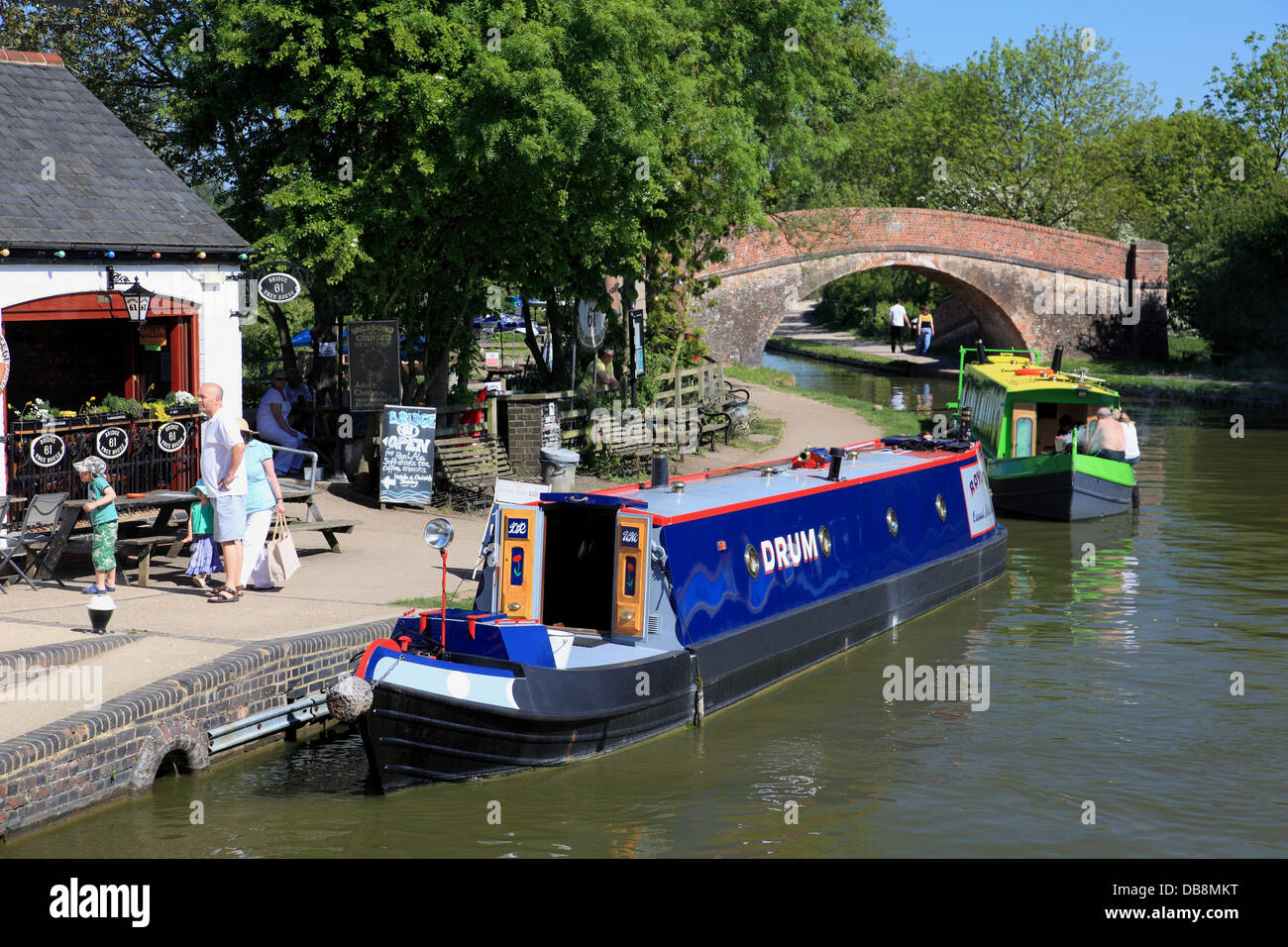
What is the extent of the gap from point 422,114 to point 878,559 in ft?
25.4

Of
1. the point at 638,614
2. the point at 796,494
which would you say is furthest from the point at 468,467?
the point at 638,614

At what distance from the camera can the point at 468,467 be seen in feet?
59.8

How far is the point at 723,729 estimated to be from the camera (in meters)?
11.1

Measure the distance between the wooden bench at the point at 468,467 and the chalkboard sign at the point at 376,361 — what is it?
3.11 ft

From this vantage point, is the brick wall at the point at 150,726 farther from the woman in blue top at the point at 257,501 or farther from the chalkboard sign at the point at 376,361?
the chalkboard sign at the point at 376,361

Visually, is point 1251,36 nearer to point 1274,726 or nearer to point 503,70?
point 503,70

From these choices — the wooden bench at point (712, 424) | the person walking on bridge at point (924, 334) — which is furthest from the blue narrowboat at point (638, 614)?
the person walking on bridge at point (924, 334)

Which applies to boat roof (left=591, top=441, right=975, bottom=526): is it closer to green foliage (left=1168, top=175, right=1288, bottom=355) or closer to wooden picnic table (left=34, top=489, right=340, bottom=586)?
wooden picnic table (left=34, top=489, right=340, bottom=586)

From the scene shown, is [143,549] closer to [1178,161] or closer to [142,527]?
[142,527]

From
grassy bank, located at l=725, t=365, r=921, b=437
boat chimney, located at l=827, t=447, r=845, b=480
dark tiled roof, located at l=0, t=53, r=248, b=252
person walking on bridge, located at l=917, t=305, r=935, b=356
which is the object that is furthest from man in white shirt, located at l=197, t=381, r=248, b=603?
person walking on bridge, located at l=917, t=305, r=935, b=356

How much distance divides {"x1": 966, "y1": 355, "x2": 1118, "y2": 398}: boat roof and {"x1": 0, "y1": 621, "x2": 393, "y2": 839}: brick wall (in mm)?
13486

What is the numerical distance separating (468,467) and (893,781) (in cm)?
943
